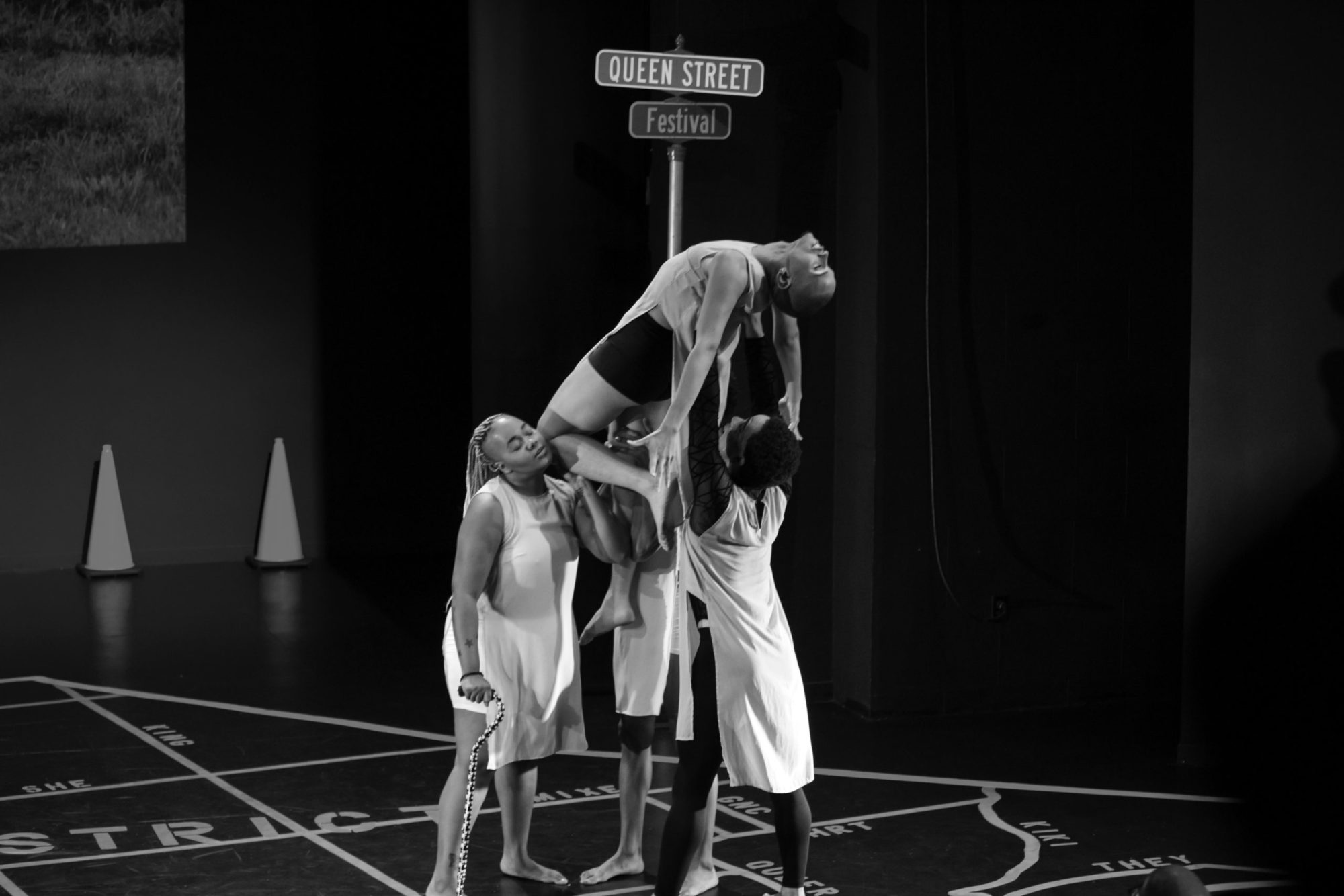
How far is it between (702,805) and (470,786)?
0.77 metres

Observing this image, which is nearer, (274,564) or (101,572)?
(101,572)

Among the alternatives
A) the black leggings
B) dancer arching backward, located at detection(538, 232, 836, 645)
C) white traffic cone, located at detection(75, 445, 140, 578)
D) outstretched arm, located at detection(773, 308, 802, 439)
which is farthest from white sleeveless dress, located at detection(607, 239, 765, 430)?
white traffic cone, located at detection(75, 445, 140, 578)

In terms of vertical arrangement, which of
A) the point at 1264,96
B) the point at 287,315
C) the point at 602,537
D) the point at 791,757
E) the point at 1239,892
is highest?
the point at 1264,96

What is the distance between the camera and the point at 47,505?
1188 centimetres

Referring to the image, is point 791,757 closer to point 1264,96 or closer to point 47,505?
point 1264,96

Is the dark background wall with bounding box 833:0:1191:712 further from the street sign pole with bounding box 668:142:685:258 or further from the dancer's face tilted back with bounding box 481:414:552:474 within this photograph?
the dancer's face tilted back with bounding box 481:414:552:474

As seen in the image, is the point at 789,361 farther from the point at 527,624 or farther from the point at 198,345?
the point at 198,345

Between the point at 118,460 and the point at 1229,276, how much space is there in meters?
7.68

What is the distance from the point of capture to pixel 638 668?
20.0 ft

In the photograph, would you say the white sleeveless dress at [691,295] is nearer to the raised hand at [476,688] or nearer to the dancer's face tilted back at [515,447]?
the dancer's face tilted back at [515,447]

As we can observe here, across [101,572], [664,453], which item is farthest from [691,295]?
[101,572]

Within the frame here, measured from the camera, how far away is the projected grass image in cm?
1151

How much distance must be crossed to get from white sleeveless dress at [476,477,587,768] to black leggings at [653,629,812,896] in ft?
1.93

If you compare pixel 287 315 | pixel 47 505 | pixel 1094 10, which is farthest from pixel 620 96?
pixel 47 505
